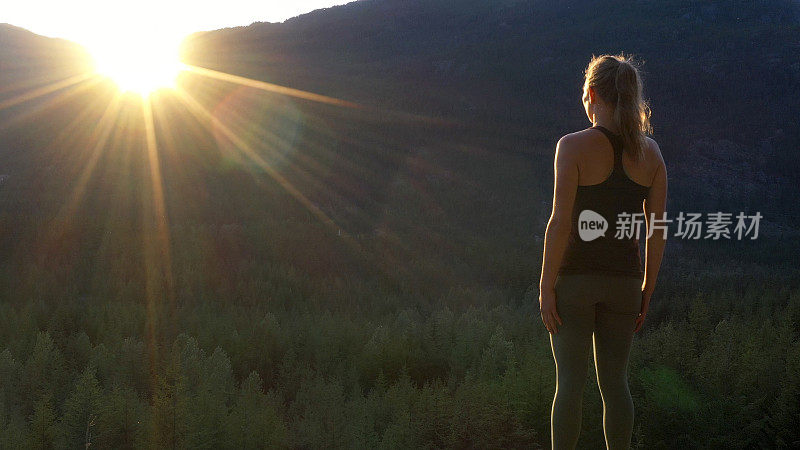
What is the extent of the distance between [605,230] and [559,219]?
0.70 ft

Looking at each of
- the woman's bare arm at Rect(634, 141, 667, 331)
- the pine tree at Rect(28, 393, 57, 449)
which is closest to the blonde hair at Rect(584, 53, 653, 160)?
the woman's bare arm at Rect(634, 141, 667, 331)

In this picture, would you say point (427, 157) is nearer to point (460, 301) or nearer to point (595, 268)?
point (460, 301)

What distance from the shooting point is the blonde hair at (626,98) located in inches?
118

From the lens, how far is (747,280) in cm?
1925

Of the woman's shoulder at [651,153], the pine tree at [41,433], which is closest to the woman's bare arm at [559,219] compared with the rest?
the woman's shoulder at [651,153]

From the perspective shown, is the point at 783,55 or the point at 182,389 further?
the point at 783,55

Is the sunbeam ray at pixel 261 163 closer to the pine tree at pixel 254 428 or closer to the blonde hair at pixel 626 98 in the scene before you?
the pine tree at pixel 254 428

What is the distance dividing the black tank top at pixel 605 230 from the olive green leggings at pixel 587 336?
53 millimetres

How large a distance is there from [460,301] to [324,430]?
30.6ft

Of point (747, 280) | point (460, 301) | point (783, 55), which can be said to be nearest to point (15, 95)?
point (460, 301)

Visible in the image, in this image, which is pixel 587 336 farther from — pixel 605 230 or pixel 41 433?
pixel 41 433

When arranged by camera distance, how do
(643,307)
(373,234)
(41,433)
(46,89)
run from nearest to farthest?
(643,307) < (41,433) < (373,234) < (46,89)

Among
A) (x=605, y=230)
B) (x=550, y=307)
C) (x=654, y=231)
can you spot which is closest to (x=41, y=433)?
(x=550, y=307)

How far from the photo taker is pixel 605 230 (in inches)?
116
